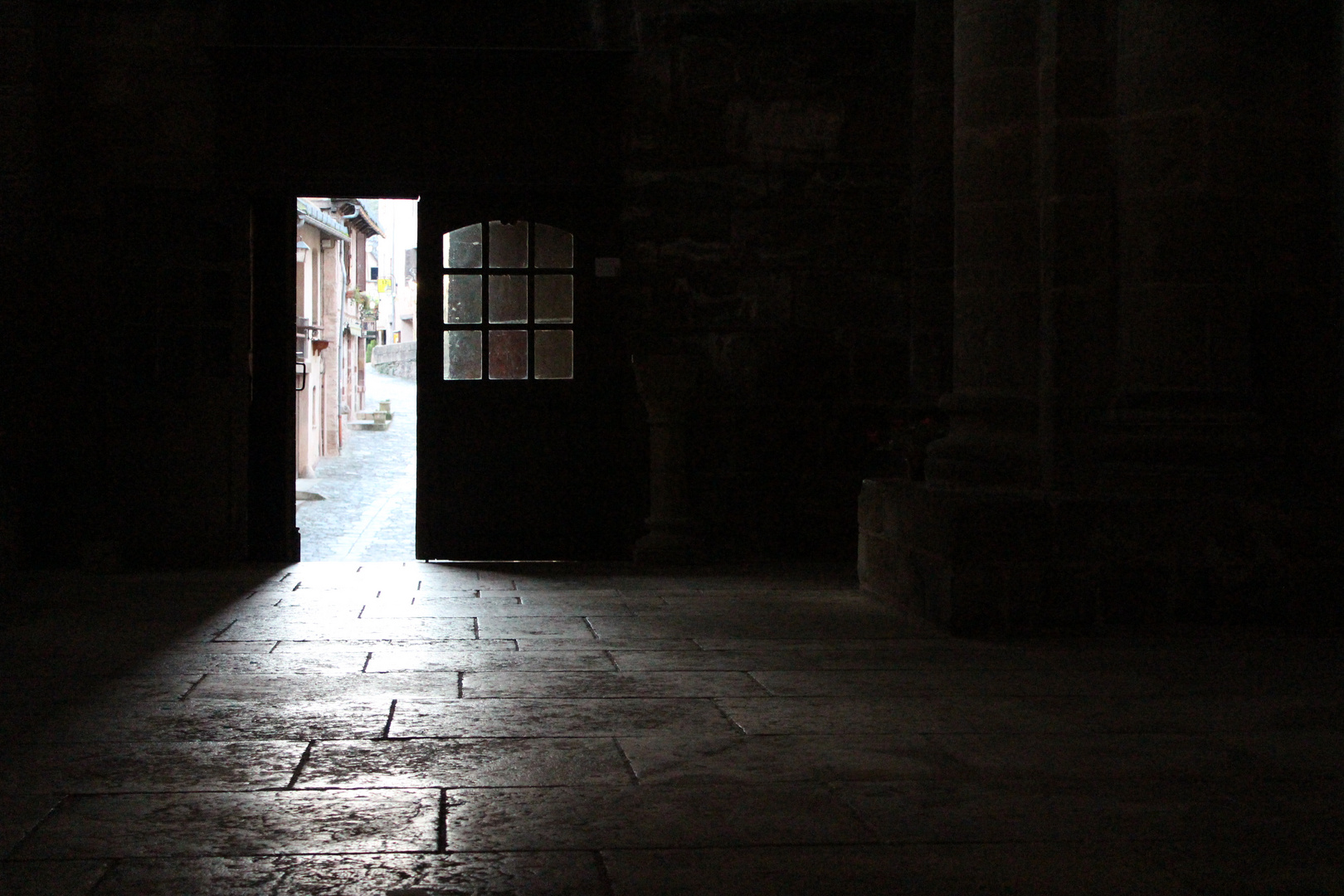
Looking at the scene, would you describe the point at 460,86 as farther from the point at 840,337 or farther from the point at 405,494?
the point at 405,494

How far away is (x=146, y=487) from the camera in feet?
24.7

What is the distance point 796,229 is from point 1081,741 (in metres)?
5.02

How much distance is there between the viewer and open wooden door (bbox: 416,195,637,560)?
7938mm

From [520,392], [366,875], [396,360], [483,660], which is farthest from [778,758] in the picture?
[396,360]

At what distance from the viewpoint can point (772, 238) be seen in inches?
311

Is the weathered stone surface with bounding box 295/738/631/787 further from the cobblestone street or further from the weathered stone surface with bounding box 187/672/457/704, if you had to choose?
the cobblestone street

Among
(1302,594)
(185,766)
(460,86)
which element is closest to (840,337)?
(460,86)

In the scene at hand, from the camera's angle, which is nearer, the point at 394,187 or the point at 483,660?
the point at 483,660

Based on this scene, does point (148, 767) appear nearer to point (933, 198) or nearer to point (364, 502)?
point (933, 198)

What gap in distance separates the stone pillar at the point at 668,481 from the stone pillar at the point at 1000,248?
223cm

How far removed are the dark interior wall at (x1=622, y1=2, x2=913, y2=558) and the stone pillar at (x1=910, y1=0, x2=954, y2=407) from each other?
136 mm

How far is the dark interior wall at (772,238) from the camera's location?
7.86 metres

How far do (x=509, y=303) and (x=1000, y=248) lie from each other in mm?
3242

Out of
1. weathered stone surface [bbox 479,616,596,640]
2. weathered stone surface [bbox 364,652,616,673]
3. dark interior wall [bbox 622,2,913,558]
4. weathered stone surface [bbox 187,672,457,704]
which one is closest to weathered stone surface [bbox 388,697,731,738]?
weathered stone surface [bbox 187,672,457,704]
